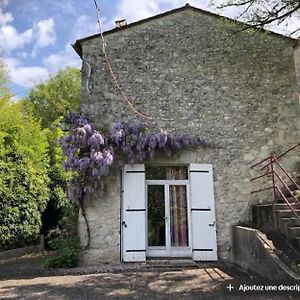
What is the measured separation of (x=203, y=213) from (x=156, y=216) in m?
0.94

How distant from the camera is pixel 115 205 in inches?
257

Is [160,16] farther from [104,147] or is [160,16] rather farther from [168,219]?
[168,219]

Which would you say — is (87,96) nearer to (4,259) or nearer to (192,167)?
(192,167)

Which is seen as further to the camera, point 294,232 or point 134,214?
point 134,214

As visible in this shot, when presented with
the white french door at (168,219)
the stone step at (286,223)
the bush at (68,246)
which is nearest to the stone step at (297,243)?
the stone step at (286,223)

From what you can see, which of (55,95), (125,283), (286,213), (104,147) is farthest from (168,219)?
(55,95)

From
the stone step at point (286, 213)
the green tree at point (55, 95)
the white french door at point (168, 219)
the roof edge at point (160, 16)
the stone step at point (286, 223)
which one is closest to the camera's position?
the stone step at point (286, 223)

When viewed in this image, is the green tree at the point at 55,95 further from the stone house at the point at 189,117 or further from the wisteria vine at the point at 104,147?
the wisteria vine at the point at 104,147

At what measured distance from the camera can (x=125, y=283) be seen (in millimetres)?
4852

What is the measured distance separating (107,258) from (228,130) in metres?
3.53

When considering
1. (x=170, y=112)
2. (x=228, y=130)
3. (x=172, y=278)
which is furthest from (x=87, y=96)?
(x=172, y=278)

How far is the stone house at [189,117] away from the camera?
652cm

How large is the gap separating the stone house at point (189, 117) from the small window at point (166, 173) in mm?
21

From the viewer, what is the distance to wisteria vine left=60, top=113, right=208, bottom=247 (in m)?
6.34
